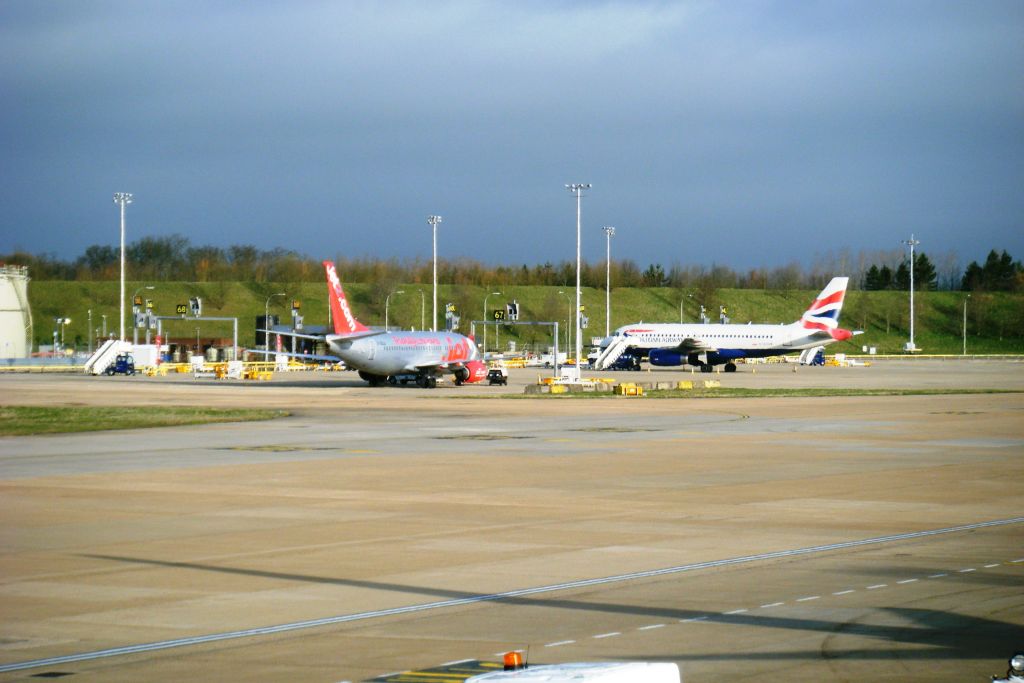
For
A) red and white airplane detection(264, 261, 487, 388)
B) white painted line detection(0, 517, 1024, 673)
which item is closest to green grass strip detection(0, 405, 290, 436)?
red and white airplane detection(264, 261, 487, 388)

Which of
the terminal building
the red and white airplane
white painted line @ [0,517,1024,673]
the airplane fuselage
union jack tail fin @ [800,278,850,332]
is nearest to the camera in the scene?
white painted line @ [0,517,1024,673]

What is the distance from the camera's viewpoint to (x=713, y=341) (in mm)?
110062

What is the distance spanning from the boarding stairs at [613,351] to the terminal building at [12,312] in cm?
6363

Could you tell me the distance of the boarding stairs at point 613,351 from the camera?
111062 mm

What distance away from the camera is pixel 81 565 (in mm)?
16469

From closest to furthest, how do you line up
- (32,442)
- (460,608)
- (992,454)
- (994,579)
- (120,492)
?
1. (460,608)
2. (994,579)
3. (120,492)
4. (992,454)
5. (32,442)

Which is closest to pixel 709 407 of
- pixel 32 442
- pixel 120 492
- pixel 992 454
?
pixel 992 454

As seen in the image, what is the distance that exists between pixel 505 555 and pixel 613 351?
9414 cm

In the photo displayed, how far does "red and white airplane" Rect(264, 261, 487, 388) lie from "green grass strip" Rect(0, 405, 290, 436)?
20714 millimetres

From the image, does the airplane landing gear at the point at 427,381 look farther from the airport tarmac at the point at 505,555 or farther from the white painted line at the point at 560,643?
the white painted line at the point at 560,643

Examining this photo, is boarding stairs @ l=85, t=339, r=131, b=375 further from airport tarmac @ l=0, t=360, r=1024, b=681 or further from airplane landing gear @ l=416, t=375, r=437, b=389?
airport tarmac @ l=0, t=360, r=1024, b=681

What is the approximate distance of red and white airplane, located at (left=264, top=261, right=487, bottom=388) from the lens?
73375 millimetres

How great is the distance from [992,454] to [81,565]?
24.7m

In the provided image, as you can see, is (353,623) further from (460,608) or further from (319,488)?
(319,488)
